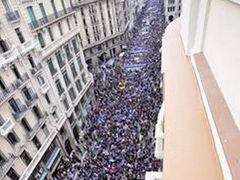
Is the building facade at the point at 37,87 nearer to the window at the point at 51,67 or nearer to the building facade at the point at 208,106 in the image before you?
the window at the point at 51,67

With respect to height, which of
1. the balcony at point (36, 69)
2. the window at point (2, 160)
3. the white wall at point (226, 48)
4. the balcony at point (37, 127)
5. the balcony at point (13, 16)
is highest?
the white wall at point (226, 48)

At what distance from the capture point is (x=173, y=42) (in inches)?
315

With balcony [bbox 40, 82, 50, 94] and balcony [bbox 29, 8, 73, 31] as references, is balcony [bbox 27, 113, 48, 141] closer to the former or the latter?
balcony [bbox 40, 82, 50, 94]

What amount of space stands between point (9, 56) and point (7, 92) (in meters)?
2.98

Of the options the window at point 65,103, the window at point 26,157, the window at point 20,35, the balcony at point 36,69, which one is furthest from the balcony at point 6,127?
the window at point 65,103

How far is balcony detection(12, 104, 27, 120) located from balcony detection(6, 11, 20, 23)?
7.40m

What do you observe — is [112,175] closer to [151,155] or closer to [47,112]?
[151,155]

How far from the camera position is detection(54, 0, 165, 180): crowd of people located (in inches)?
843

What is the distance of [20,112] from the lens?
1905 cm

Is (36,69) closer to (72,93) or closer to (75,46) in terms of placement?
(72,93)

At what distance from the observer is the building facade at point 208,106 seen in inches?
122

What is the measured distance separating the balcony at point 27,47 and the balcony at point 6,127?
6.13 m

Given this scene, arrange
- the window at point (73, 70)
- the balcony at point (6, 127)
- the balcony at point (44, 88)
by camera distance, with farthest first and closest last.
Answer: the window at point (73, 70) < the balcony at point (44, 88) < the balcony at point (6, 127)

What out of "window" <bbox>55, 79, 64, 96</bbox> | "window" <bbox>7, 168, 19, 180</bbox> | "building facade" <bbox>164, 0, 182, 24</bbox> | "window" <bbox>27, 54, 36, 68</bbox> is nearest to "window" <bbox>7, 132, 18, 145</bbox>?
"window" <bbox>7, 168, 19, 180</bbox>
